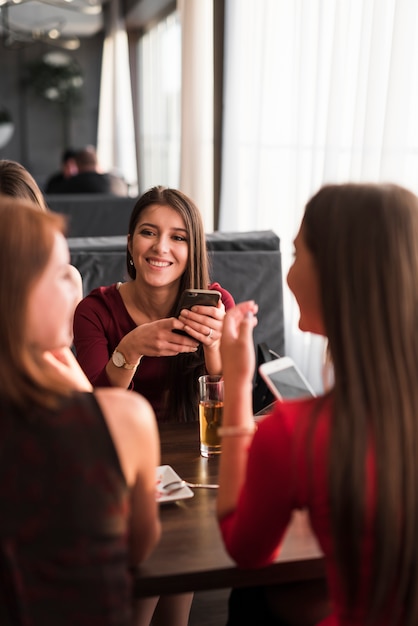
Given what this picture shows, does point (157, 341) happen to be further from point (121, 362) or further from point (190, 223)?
point (190, 223)

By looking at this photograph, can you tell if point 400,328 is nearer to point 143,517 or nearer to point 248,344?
point 248,344

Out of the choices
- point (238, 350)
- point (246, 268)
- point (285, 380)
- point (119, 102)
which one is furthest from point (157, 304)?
point (119, 102)

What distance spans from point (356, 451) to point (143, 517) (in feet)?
Result: 1.01

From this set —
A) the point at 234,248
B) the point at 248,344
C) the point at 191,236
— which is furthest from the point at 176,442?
the point at 234,248

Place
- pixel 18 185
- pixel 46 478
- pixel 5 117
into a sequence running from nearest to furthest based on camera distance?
pixel 46 478 → pixel 18 185 → pixel 5 117

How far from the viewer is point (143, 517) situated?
3.32ft

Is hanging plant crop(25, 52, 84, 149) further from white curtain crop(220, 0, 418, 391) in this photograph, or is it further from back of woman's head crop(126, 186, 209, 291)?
back of woman's head crop(126, 186, 209, 291)

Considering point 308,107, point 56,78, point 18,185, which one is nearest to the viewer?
point 18,185

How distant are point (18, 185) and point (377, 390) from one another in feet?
4.41

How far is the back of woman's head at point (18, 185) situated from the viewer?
1.96 meters

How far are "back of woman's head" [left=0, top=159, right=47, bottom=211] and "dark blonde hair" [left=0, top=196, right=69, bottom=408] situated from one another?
1094 mm

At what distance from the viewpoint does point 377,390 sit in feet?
2.90

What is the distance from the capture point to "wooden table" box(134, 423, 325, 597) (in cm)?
104

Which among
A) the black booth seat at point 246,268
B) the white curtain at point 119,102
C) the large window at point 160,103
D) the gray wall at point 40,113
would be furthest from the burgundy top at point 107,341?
the gray wall at point 40,113
